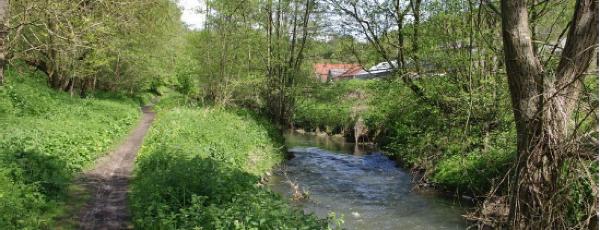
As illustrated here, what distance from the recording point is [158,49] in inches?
1268

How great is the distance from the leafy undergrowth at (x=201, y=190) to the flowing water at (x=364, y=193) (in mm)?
2116

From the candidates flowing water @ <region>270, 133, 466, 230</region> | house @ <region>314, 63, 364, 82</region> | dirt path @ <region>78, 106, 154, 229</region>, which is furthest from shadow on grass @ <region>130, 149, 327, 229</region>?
house @ <region>314, 63, 364, 82</region>

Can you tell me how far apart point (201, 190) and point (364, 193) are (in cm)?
755

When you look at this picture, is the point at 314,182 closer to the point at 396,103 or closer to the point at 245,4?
the point at 396,103

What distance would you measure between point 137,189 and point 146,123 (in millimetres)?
15387

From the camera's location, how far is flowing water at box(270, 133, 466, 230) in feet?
39.2

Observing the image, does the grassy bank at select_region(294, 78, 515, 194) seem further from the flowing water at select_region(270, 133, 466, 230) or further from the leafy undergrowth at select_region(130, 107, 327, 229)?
the leafy undergrowth at select_region(130, 107, 327, 229)

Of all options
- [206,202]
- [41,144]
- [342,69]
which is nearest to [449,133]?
[206,202]

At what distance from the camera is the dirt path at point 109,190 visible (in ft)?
29.0

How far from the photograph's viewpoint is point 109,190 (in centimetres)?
1104

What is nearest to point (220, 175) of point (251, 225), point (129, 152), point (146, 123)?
point (251, 225)

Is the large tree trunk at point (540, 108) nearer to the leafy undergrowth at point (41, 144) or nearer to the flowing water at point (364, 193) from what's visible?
the flowing water at point (364, 193)

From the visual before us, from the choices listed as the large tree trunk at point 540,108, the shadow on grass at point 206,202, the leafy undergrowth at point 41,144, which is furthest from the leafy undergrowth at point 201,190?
the large tree trunk at point 540,108

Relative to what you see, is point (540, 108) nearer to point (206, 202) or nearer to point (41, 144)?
point (206, 202)
